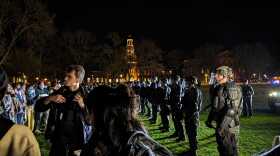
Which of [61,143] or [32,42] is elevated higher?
[32,42]

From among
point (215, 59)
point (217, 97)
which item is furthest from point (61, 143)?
point (215, 59)

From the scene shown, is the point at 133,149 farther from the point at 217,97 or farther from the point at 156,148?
the point at 217,97

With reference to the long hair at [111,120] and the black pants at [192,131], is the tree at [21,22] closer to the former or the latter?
the black pants at [192,131]

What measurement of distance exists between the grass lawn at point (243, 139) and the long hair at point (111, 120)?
325 inches

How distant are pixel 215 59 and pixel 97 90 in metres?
99.4

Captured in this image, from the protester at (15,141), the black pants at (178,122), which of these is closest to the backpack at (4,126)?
the protester at (15,141)

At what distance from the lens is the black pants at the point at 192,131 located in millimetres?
11570

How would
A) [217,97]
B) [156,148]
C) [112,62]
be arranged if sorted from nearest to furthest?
[156,148], [217,97], [112,62]

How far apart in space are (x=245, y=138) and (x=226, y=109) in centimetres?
587

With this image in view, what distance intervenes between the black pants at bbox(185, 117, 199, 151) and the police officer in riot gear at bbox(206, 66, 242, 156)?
8.97 ft

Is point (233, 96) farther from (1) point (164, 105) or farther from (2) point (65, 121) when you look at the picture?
(1) point (164, 105)

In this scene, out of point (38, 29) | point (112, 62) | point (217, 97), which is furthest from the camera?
point (112, 62)

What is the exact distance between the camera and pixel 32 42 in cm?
5462

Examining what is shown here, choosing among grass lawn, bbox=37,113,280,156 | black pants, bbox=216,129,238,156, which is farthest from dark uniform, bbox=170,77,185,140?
black pants, bbox=216,129,238,156
